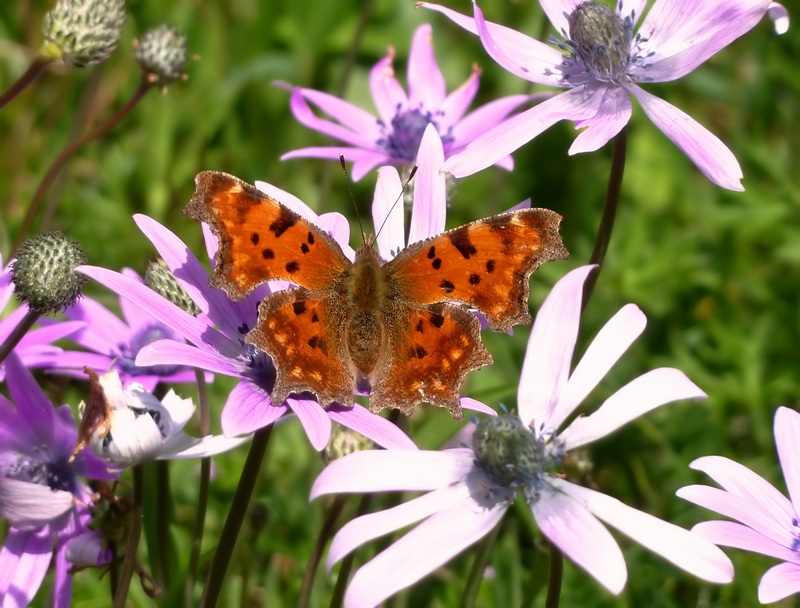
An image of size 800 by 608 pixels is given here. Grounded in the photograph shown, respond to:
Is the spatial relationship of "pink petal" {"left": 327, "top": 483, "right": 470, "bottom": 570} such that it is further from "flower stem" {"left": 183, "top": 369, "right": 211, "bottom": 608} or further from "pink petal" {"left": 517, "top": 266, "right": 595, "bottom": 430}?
"flower stem" {"left": 183, "top": 369, "right": 211, "bottom": 608}

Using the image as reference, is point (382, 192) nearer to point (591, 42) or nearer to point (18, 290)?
point (591, 42)

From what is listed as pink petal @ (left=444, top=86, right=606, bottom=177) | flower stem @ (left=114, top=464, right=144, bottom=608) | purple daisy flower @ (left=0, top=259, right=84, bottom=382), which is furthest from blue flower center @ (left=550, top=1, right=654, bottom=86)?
flower stem @ (left=114, top=464, right=144, bottom=608)

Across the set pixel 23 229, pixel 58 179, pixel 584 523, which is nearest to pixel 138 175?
pixel 58 179

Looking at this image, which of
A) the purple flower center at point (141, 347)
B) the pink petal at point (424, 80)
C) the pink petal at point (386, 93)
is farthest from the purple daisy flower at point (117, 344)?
the pink petal at point (424, 80)

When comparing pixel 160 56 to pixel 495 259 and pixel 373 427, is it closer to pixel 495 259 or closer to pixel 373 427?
pixel 495 259

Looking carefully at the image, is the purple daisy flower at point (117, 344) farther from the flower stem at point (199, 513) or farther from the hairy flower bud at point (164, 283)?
the flower stem at point (199, 513)

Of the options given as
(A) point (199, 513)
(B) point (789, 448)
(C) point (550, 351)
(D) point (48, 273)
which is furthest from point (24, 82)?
(B) point (789, 448)
